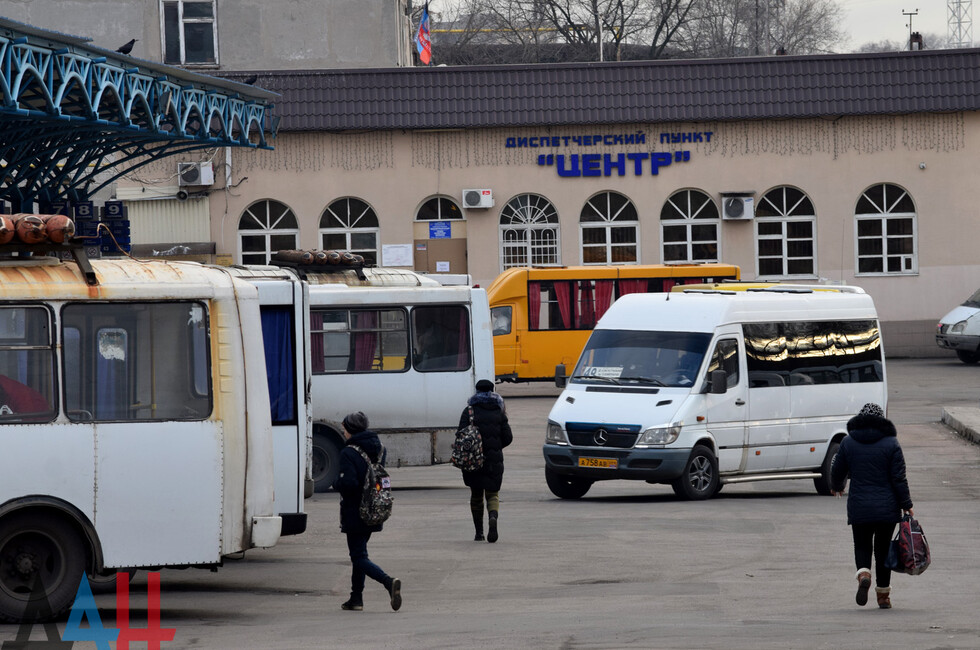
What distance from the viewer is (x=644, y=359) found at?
1653cm

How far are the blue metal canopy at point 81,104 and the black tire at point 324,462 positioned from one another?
Result: 6030 mm

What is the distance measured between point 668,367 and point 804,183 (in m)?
22.8

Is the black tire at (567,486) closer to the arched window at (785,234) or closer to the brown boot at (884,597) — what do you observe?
the brown boot at (884,597)

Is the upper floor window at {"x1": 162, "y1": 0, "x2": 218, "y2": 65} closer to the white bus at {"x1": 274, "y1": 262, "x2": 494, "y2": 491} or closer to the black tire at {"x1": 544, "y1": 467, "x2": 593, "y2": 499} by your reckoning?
the white bus at {"x1": 274, "y1": 262, "x2": 494, "y2": 491}

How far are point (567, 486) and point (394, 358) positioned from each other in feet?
9.66

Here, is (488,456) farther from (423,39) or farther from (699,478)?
(423,39)

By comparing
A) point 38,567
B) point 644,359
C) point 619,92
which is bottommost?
point 38,567

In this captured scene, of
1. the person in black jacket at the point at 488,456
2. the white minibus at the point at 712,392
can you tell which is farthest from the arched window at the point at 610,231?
the person in black jacket at the point at 488,456

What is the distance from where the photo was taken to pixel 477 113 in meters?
37.6

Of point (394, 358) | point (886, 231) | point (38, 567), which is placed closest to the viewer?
point (38, 567)

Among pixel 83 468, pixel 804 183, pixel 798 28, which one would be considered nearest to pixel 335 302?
pixel 83 468

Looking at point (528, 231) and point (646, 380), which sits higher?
point (528, 231)

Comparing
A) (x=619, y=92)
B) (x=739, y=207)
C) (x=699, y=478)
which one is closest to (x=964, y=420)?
(x=699, y=478)

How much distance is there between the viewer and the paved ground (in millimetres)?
8727
